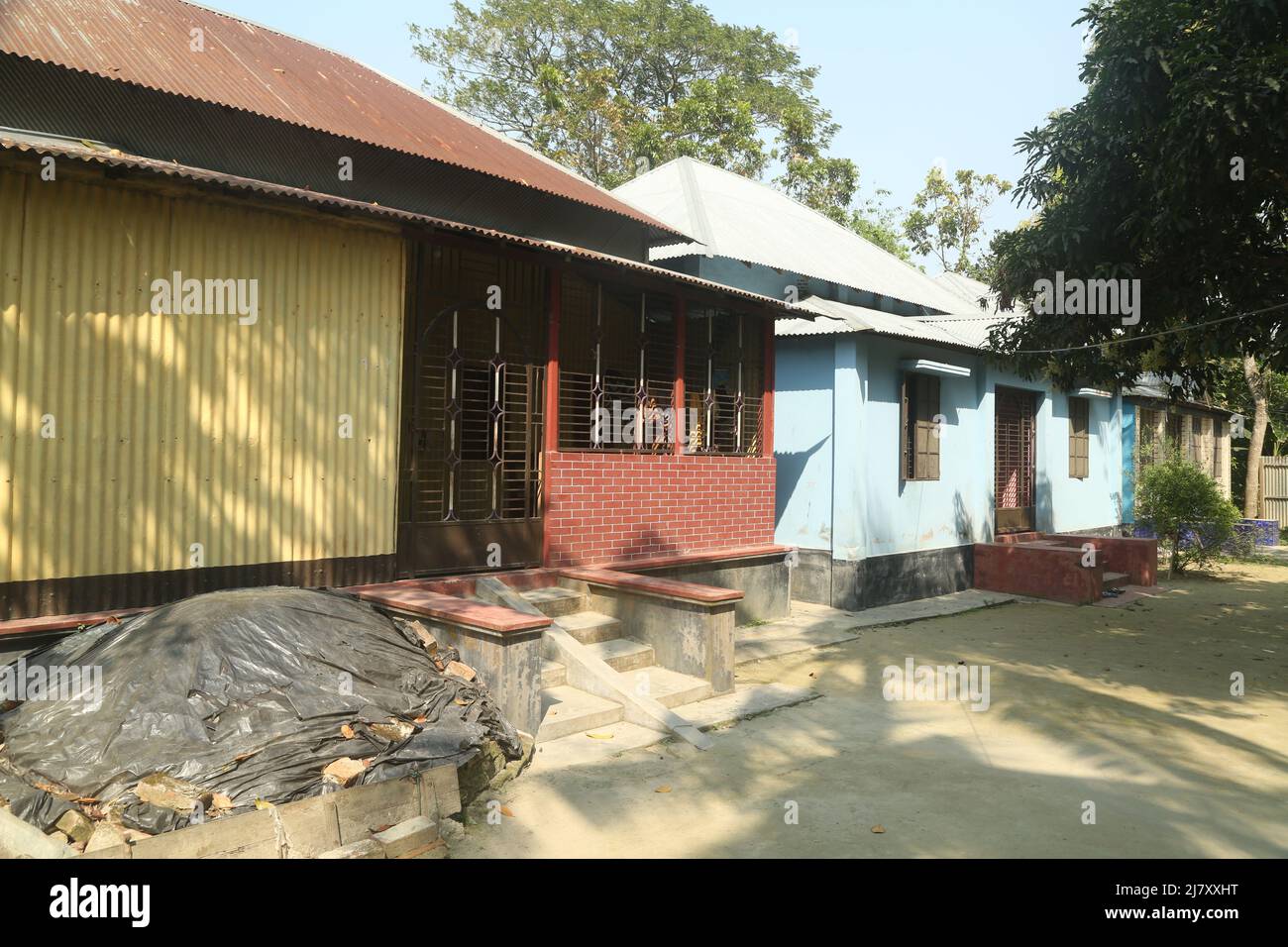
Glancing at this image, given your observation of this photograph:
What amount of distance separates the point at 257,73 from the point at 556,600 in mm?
5447

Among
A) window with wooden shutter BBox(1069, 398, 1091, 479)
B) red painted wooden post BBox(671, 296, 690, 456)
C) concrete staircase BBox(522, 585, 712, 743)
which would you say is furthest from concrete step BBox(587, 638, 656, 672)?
window with wooden shutter BBox(1069, 398, 1091, 479)

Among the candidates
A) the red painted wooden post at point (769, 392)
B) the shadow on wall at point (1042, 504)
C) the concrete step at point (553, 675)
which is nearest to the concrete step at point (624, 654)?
the concrete step at point (553, 675)

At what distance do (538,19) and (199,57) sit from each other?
61.5 ft

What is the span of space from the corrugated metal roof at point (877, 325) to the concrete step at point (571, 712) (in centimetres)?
590

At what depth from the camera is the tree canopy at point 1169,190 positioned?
6.38m

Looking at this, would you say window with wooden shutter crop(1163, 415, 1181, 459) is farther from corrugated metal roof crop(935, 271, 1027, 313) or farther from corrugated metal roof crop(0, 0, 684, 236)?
corrugated metal roof crop(0, 0, 684, 236)

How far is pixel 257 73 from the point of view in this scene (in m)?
7.72

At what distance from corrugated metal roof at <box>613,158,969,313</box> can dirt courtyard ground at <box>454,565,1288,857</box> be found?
233 inches

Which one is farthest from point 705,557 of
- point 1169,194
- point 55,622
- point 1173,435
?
point 1173,435

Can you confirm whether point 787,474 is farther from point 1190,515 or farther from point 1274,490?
point 1274,490

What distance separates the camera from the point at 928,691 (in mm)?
6930

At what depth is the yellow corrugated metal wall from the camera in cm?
495
